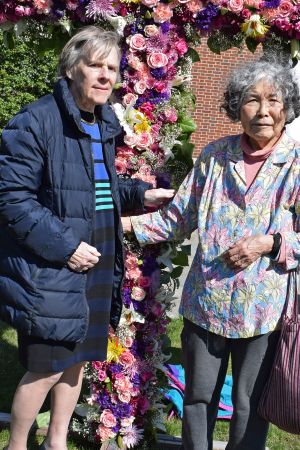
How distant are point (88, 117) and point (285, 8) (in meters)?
1.15

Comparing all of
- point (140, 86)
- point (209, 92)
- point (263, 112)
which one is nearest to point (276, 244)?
point (263, 112)

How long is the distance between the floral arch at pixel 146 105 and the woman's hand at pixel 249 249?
0.80 meters

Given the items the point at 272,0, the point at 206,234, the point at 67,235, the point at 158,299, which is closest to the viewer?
the point at 67,235

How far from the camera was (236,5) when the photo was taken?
327 centimetres

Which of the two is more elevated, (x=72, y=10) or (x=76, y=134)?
(x=72, y=10)

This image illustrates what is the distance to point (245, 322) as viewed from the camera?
2.86m

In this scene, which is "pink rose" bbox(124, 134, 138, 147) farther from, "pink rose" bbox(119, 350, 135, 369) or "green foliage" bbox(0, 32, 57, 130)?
"green foliage" bbox(0, 32, 57, 130)

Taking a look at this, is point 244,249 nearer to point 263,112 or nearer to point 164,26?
point 263,112

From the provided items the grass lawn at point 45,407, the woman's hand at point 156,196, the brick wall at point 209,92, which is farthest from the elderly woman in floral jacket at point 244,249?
the brick wall at point 209,92

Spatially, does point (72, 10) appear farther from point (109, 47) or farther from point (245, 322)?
point (245, 322)

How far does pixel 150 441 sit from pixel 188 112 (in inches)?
73.6

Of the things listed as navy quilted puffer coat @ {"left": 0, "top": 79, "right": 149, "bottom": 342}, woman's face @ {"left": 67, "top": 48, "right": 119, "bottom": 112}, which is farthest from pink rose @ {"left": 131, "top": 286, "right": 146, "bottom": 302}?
woman's face @ {"left": 67, "top": 48, "right": 119, "bottom": 112}

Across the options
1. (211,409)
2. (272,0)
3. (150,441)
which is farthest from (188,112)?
(150,441)

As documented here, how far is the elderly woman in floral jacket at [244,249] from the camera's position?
2.86 meters
